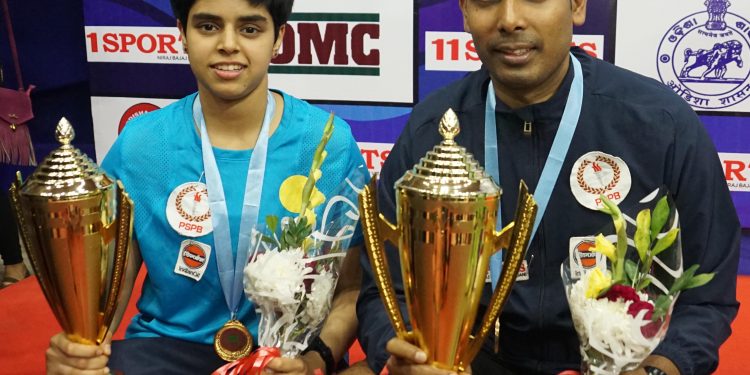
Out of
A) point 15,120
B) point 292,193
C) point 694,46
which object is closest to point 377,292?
point 292,193

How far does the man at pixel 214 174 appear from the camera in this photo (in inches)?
80.0

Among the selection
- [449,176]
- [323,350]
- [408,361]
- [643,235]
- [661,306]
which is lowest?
[323,350]

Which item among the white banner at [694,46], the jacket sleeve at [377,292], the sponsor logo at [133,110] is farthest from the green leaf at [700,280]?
the sponsor logo at [133,110]

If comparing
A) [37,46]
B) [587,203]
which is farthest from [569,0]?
[37,46]

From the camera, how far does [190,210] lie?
2059 millimetres

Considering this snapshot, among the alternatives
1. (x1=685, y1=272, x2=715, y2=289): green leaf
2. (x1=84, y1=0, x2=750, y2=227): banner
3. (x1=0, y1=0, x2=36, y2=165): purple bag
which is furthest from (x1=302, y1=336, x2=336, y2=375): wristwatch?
(x1=0, y1=0, x2=36, y2=165): purple bag

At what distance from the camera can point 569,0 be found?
1850 mm

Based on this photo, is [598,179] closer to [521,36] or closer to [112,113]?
[521,36]

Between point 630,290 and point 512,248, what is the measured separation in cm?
20

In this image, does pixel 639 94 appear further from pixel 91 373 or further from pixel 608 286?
pixel 91 373

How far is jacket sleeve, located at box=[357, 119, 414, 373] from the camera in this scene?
1.83 meters

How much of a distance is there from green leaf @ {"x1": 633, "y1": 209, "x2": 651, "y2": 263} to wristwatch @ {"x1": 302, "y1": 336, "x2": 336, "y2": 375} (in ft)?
2.41

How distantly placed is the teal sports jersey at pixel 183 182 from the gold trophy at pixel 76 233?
12.8 inches

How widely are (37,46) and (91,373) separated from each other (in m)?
2.76
